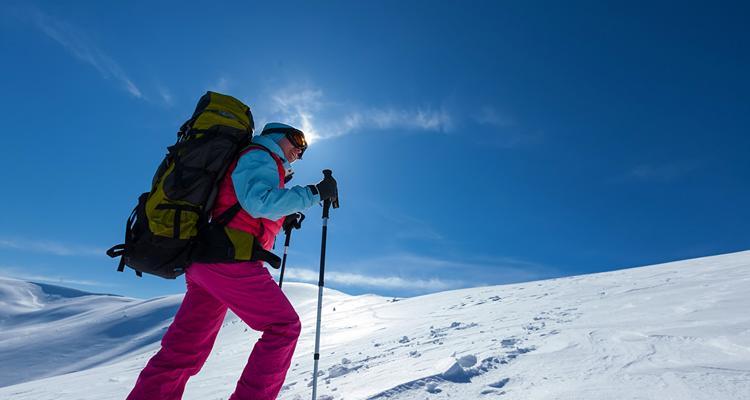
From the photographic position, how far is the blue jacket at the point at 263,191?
2.42 m

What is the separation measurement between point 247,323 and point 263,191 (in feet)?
2.79

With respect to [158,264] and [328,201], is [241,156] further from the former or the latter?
[328,201]

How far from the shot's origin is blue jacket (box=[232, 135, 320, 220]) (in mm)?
2422

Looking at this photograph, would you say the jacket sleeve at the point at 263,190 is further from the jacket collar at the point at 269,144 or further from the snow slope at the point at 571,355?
the snow slope at the point at 571,355

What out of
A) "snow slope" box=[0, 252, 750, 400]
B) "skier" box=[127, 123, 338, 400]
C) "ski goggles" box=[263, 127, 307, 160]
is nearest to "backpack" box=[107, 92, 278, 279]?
"skier" box=[127, 123, 338, 400]

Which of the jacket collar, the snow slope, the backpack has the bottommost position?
the snow slope

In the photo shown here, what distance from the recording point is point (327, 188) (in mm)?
2844

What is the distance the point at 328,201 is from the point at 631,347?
2.79m

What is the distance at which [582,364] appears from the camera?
2.96 m

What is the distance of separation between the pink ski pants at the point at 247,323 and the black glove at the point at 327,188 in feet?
2.05

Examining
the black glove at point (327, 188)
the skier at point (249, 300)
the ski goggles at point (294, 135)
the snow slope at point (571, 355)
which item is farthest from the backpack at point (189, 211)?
the snow slope at point (571, 355)

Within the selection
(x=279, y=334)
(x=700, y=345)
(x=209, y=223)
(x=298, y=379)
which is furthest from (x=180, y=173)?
(x=700, y=345)

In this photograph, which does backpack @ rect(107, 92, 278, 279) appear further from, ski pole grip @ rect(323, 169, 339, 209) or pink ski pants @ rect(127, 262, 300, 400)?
ski pole grip @ rect(323, 169, 339, 209)

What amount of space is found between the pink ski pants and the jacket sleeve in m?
0.39
